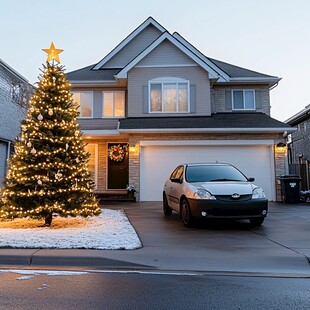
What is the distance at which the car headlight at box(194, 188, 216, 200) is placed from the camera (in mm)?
7227

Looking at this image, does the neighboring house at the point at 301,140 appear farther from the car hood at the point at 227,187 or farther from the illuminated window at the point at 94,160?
the car hood at the point at 227,187

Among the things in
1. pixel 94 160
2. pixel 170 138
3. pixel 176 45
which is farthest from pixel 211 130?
pixel 94 160

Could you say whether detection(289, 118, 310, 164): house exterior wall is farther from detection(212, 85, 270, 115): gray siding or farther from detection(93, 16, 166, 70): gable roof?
detection(93, 16, 166, 70): gable roof

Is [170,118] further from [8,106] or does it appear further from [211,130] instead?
[8,106]

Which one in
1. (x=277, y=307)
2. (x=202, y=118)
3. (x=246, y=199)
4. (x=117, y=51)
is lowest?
(x=277, y=307)

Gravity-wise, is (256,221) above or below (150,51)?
below

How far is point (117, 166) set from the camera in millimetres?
16141

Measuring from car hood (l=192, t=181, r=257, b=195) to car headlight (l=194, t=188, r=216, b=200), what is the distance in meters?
0.09

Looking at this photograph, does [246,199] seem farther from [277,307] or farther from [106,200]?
[106,200]

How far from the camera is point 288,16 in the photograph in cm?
A: 1519

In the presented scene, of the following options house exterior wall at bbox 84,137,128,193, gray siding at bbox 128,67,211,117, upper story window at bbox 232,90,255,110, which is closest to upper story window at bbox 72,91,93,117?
house exterior wall at bbox 84,137,128,193

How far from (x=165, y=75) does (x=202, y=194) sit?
9318 millimetres

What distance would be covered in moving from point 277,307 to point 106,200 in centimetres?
1176

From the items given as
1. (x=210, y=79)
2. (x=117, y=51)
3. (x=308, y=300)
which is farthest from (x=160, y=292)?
(x=117, y=51)
